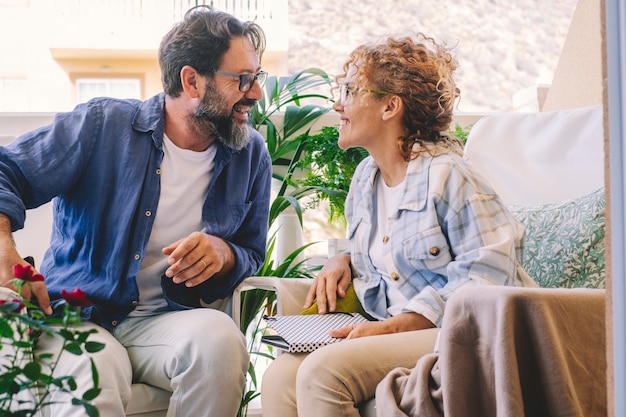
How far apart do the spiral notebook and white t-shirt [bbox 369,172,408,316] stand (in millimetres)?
87

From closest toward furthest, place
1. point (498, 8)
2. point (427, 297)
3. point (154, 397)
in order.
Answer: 1. point (427, 297)
2. point (154, 397)
3. point (498, 8)

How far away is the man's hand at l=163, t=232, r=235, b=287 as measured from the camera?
1796mm

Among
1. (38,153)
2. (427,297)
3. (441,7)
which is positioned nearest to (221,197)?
(38,153)

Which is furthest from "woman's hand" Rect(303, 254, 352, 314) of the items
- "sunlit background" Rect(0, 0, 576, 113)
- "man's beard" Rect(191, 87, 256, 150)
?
"sunlit background" Rect(0, 0, 576, 113)

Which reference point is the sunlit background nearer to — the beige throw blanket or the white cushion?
the white cushion

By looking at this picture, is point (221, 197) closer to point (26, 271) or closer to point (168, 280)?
point (168, 280)

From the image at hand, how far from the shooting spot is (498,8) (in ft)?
48.1

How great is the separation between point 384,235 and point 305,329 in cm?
31

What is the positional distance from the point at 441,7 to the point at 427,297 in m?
13.9

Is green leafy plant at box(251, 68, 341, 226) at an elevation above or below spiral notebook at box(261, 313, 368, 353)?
above

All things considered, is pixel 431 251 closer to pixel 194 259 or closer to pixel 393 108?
pixel 393 108

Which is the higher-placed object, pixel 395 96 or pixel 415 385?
pixel 395 96

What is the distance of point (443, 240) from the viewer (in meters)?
1.69

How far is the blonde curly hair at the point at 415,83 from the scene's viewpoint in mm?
1883
